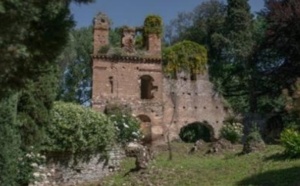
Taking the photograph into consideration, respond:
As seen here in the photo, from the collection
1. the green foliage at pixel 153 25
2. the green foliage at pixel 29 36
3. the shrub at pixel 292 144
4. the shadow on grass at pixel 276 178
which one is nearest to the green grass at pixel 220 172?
the shadow on grass at pixel 276 178

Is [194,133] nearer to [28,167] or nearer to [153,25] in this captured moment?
[153,25]

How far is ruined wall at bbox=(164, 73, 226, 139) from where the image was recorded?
1243 inches

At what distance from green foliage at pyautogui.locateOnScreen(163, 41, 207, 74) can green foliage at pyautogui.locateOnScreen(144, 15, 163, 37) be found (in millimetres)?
2231

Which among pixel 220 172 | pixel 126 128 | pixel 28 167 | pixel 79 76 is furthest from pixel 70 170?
pixel 79 76

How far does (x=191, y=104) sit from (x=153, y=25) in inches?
193

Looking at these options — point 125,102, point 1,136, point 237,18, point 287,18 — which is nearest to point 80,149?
point 1,136

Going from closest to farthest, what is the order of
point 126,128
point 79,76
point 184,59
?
point 126,128
point 184,59
point 79,76

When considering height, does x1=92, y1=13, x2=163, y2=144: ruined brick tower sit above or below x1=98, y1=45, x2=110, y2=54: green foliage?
below

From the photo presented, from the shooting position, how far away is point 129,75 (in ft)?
98.6

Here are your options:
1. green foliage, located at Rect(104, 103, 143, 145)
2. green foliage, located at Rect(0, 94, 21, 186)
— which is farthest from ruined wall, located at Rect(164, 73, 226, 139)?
green foliage, located at Rect(0, 94, 21, 186)

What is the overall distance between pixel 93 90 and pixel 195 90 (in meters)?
6.04

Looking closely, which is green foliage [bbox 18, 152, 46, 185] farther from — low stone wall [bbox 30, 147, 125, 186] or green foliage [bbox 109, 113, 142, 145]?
green foliage [bbox 109, 113, 142, 145]

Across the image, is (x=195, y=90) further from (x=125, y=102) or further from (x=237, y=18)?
(x=237, y=18)

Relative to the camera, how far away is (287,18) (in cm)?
2658
